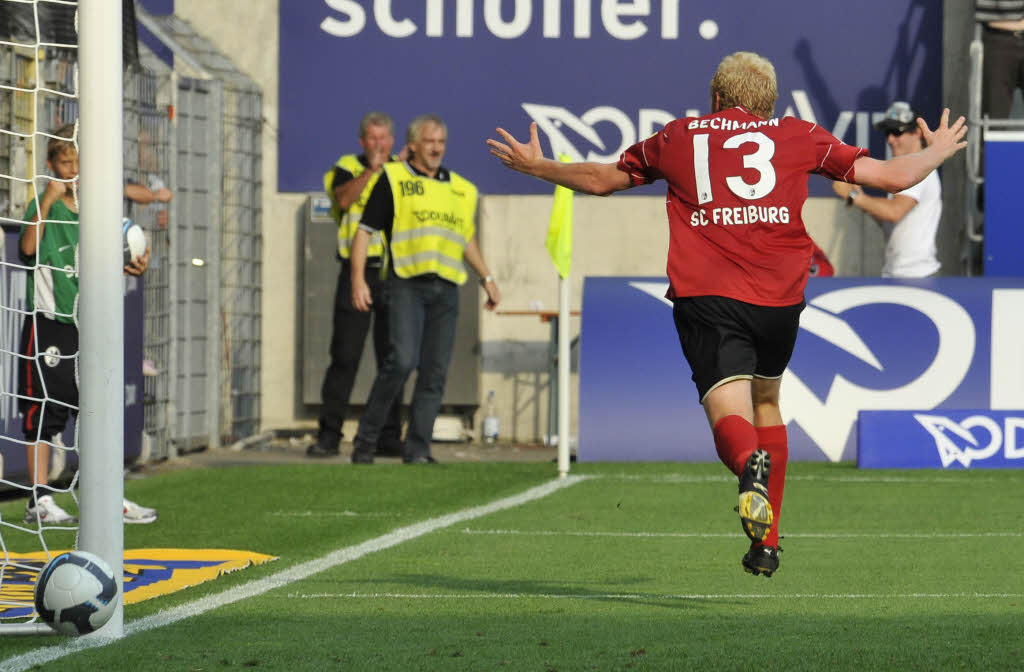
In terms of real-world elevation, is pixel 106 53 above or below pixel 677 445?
above

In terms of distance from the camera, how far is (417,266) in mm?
11234

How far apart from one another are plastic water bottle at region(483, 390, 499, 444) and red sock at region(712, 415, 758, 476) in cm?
987

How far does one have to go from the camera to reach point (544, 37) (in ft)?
50.8

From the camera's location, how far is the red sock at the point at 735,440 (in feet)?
16.5

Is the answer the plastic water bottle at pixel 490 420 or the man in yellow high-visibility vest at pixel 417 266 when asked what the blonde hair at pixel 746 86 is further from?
the plastic water bottle at pixel 490 420

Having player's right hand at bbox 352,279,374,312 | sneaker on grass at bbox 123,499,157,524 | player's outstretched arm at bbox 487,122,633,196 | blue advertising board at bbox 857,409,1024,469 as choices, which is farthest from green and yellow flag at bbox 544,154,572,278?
player's outstretched arm at bbox 487,122,633,196

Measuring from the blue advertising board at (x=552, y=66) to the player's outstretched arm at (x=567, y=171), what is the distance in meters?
9.64

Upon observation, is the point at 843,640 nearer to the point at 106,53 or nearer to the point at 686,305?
the point at 686,305

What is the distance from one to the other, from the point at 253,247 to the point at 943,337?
6.20m

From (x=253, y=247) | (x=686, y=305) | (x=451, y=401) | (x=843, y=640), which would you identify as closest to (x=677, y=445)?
(x=451, y=401)

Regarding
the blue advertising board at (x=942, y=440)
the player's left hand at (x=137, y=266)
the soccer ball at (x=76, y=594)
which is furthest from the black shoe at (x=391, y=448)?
the soccer ball at (x=76, y=594)

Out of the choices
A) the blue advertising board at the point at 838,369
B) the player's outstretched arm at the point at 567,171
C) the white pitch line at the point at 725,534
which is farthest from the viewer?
the blue advertising board at the point at 838,369

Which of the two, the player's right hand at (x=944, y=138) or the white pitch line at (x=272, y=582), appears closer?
the white pitch line at (x=272, y=582)

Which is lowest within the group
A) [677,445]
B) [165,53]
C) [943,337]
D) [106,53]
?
[677,445]
